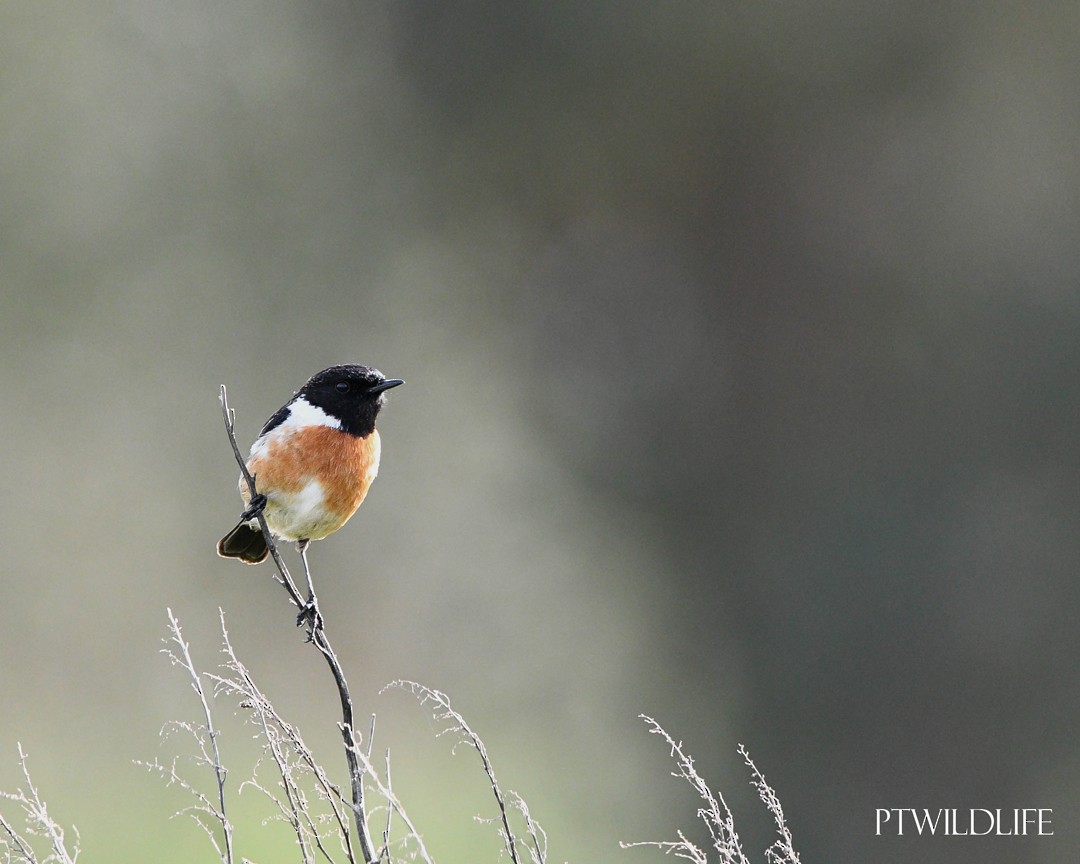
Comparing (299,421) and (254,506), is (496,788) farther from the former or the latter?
(299,421)

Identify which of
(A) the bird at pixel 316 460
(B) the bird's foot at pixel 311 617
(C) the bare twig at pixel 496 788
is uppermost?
(A) the bird at pixel 316 460

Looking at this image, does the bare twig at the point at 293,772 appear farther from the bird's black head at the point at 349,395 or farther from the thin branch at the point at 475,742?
the bird's black head at the point at 349,395

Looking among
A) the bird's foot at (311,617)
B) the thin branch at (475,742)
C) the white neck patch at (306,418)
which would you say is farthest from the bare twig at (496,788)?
the white neck patch at (306,418)

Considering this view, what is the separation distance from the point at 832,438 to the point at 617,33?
6.56 m

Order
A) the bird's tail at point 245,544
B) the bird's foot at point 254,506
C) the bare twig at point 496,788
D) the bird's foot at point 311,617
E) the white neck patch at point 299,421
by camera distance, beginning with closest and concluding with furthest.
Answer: the bare twig at point 496,788 < the bird's foot at point 311,617 < the bird's foot at point 254,506 < the white neck patch at point 299,421 < the bird's tail at point 245,544

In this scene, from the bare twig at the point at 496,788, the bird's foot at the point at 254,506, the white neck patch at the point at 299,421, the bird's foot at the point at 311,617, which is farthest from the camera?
the white neck patch at the point at 299,421

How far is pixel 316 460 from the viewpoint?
12.6ft

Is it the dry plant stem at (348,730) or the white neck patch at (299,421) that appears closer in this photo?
the dry plant stem at (348,730)

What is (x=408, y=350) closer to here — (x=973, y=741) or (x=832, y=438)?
(x=832, y=438)

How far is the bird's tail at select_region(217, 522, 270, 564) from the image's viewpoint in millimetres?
4051

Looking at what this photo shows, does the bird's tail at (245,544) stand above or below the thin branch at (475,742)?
above

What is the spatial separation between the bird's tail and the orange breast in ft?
0.50

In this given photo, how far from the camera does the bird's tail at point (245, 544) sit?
4.05 meters

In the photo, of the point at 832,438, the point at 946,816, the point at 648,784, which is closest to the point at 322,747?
the point at 648,784
